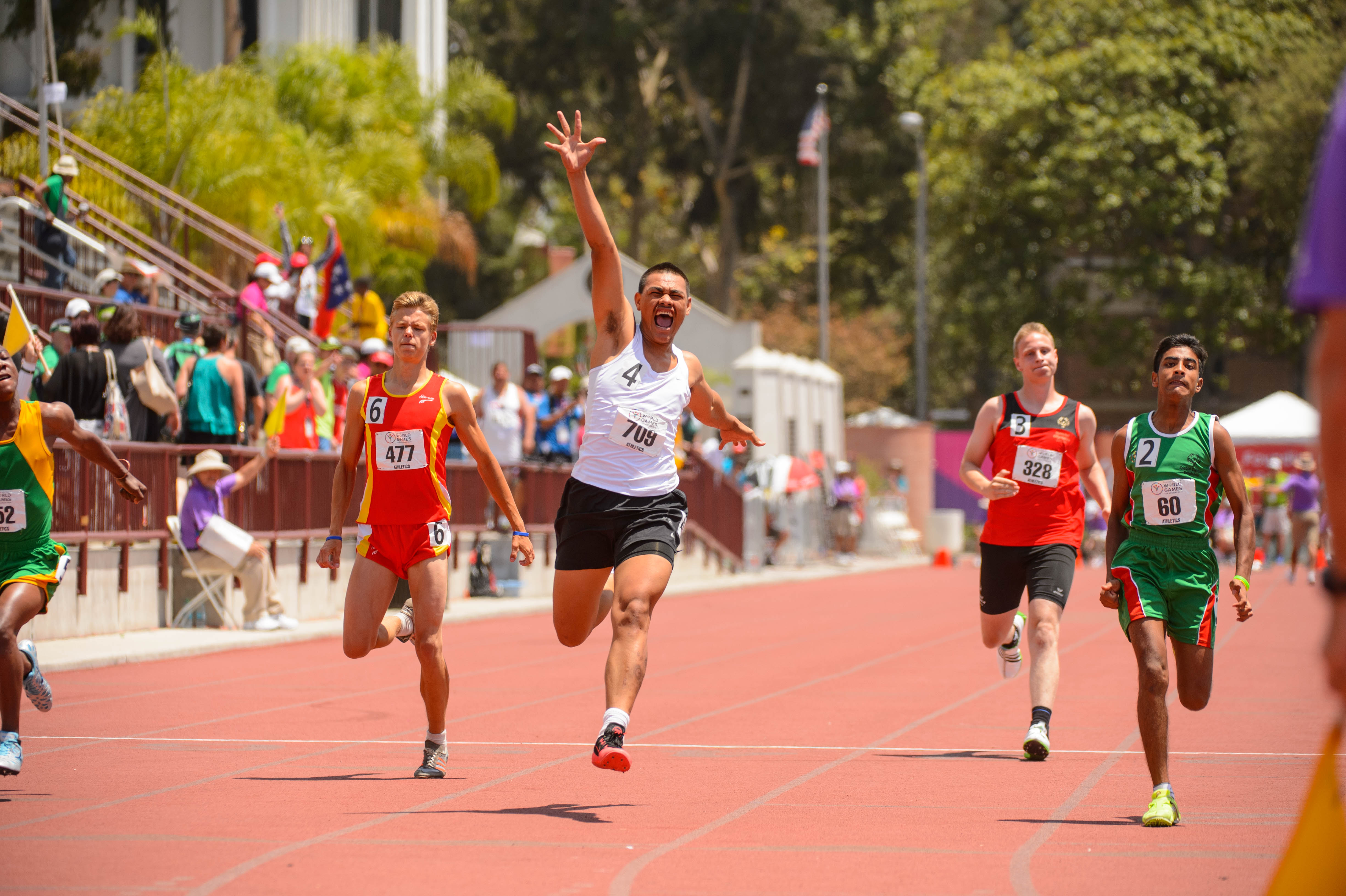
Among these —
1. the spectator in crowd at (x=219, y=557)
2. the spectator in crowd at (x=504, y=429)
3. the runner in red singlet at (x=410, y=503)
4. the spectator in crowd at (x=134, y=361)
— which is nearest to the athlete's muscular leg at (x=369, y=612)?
the runner in red singlet at (x=410, y=503)

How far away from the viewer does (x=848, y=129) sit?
54344 mm

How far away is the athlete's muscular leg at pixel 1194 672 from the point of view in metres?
7.33

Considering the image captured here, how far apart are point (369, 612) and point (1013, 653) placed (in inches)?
156

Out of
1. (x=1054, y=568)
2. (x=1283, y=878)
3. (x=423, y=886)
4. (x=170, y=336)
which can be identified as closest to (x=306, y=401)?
(x=170, y=336)

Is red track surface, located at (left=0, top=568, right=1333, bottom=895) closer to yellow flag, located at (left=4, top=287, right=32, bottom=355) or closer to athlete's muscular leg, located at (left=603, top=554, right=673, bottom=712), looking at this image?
athlete's muscular leg, located at (left=603, top=554, right=673, bottom=712)

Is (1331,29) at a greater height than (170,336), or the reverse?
(1331,29)

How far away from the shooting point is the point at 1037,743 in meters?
9.03

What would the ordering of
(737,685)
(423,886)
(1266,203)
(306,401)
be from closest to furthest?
(423,886), (737,685), (306,401), (1266,203)

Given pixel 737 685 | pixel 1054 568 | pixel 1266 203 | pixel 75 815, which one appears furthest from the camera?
pixel 1266 203

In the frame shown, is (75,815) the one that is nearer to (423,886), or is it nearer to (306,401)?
(423,886)

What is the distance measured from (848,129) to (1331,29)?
554 inches

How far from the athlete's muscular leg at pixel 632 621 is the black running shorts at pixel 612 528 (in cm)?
9

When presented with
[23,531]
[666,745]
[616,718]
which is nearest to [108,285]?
[666,745]

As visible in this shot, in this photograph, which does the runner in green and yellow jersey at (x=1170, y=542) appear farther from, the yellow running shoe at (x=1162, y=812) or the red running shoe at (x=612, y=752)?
the red running shoe at (x=612, y=752)
